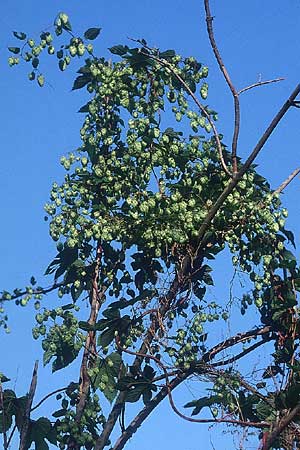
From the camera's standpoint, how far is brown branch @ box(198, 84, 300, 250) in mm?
6176

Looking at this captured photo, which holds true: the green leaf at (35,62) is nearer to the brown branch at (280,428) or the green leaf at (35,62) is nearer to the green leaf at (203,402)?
the green leaf at (203,402)

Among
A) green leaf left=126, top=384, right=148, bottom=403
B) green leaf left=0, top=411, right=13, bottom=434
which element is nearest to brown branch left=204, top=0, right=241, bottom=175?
green leaf left=126, top=384, right=148, bottom=403

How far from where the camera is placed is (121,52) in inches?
281

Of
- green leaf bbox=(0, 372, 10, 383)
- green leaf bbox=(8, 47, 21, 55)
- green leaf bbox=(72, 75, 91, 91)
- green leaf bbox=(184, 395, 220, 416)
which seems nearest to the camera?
green leaf bbox=(184, 395, 220, 416)

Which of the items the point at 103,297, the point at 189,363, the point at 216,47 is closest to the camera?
the point at 216,47

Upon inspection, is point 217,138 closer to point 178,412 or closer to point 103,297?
point 103,297

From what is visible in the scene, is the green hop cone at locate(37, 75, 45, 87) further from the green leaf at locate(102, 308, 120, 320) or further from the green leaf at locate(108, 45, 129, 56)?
the green leaf at locate(102, 308, 120, 320)

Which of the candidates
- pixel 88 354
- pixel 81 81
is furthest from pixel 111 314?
pixel 81 81

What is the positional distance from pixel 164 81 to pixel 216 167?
0.68 m

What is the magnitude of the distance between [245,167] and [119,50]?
127 centimetres

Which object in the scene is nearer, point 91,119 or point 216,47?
point 216,47

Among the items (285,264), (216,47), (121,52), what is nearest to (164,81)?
(121,52)

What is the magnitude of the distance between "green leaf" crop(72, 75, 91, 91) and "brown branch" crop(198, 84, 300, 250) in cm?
128

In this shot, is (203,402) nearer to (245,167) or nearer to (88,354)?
(88,354)
